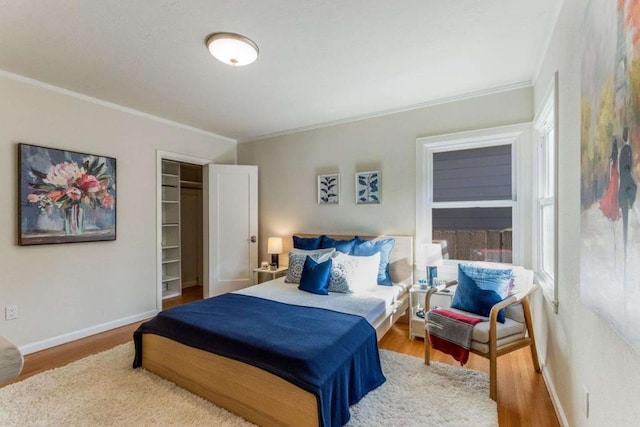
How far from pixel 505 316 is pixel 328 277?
5.02ft

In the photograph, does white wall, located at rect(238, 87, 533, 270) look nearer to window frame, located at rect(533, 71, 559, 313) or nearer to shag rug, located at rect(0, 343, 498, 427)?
window frame, located at rect(533, 71, 559, 313)

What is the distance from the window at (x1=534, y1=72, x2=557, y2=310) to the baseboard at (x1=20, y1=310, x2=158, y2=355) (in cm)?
421

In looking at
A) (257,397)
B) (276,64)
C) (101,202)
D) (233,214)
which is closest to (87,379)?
(257,397)

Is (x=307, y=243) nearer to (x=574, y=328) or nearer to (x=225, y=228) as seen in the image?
(x=225, y=228)

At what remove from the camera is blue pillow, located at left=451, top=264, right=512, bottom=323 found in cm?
233

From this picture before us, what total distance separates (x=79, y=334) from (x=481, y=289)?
3903 millimetres

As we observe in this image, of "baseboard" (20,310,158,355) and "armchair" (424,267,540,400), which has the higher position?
"armchair" (424,267,540,400)

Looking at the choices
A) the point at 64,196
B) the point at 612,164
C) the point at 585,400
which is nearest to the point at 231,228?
the point at 64,196

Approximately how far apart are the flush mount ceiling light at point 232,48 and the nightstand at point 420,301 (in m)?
2.52

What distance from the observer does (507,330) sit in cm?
217

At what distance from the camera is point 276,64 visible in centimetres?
251

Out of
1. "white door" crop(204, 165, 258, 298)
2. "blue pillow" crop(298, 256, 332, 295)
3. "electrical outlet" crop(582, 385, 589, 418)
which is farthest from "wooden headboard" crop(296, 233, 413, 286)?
"white door" crop(204, 165, 258, 298)

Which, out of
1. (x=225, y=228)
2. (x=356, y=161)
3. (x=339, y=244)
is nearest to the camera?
(x=339, y=244)

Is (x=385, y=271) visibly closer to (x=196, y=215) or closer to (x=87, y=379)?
(x=87, y=379)
